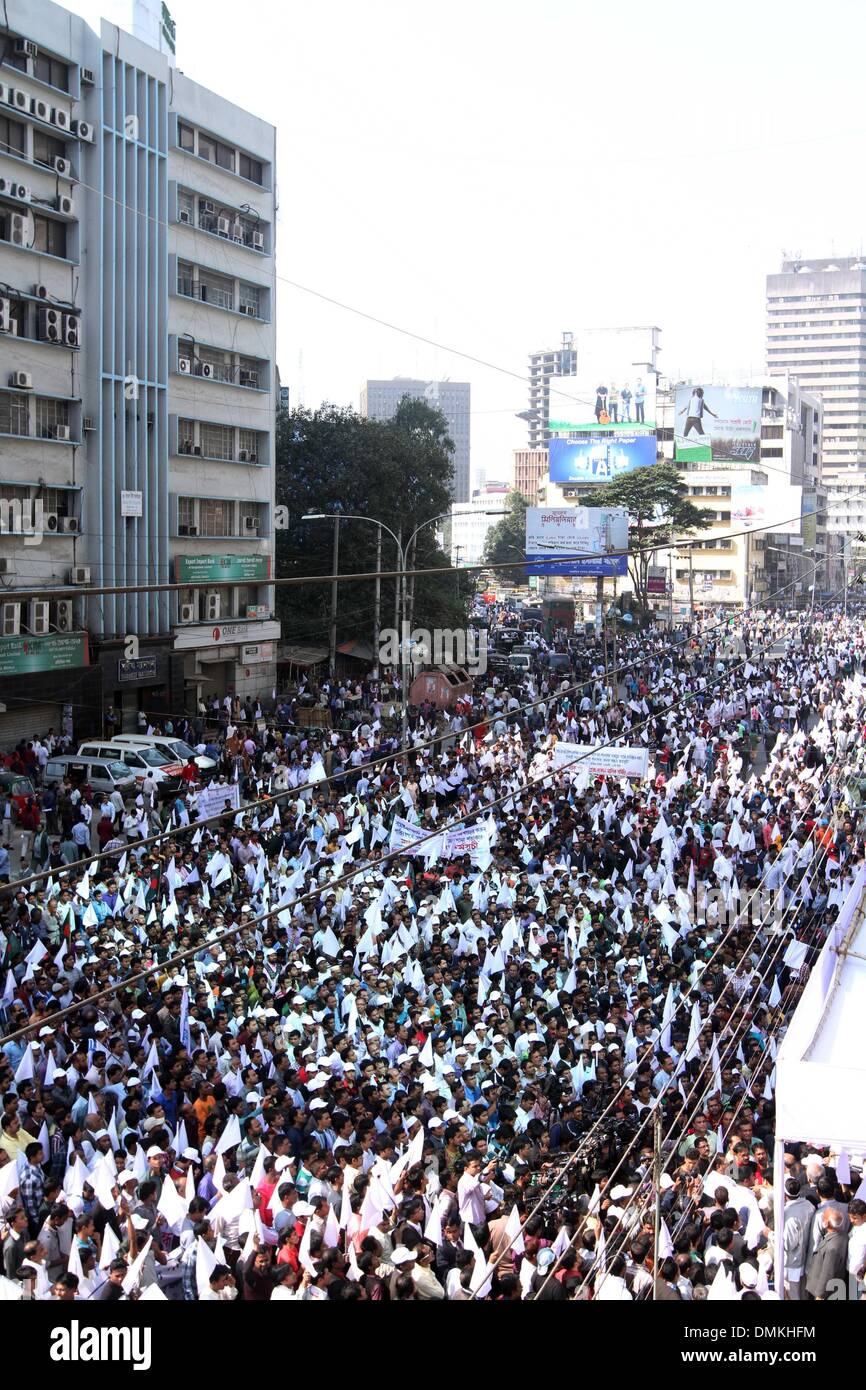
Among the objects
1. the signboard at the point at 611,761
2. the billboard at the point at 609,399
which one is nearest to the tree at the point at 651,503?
the billboard at the point at 609,399

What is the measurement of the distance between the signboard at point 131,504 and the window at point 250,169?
330 inches

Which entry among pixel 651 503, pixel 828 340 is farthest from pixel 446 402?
pixel 651 503

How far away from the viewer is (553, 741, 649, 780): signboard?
53.0 feet

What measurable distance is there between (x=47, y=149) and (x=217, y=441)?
295 inches

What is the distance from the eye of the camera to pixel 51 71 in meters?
24.8

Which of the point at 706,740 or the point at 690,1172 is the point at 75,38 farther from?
the point at 690,1172

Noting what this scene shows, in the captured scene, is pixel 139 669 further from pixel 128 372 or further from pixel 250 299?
pixel 250 299

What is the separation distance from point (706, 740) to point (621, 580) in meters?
53.3

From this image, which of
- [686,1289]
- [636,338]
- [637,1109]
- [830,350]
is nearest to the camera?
[686,1289]

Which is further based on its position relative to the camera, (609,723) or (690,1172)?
(609,723)

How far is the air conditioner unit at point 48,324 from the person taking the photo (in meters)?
24.9

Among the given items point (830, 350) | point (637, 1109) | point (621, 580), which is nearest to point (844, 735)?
point (637, 1109)

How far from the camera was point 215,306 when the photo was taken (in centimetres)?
2964

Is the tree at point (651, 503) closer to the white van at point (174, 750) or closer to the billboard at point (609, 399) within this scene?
the billboard at point (609, 399)
